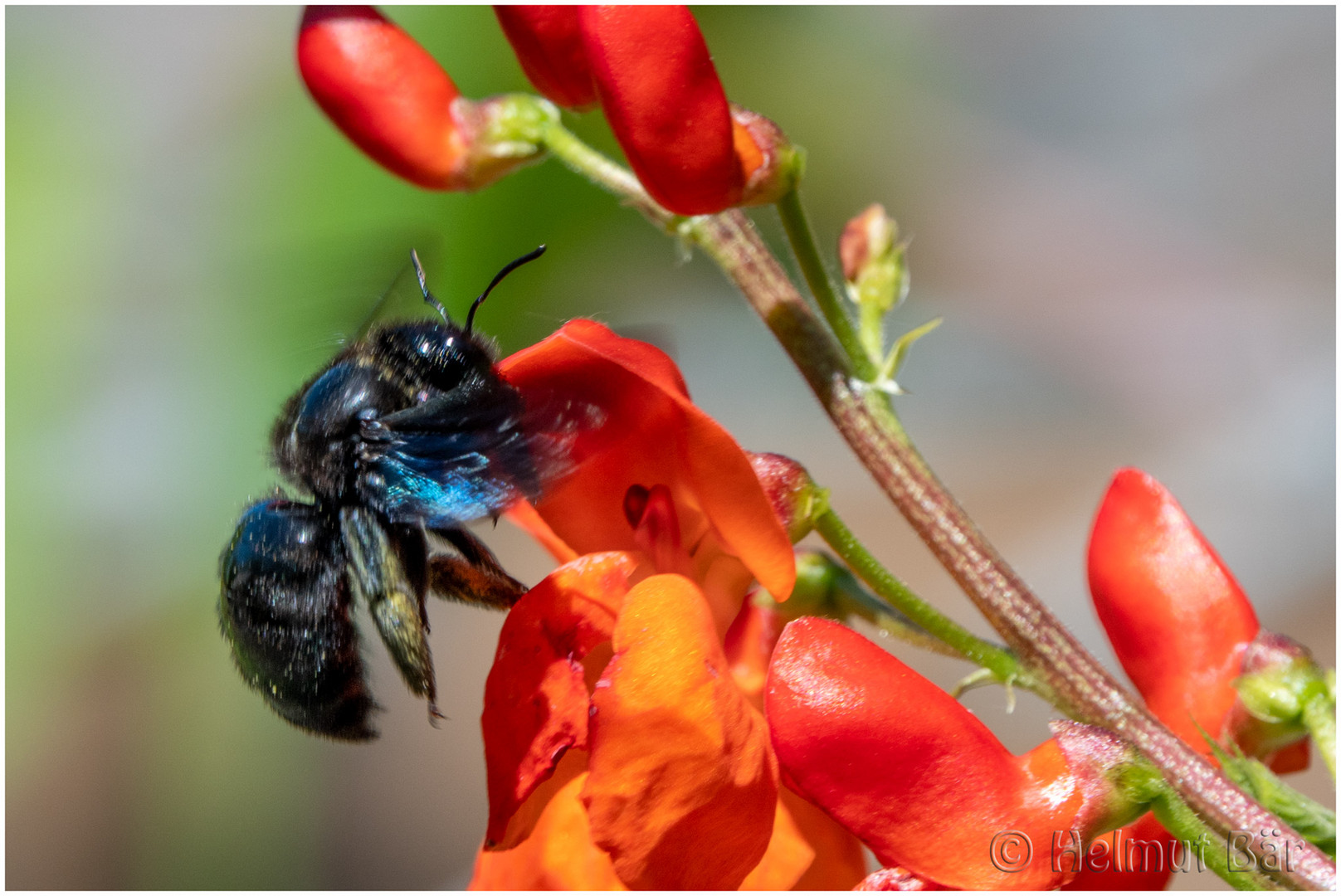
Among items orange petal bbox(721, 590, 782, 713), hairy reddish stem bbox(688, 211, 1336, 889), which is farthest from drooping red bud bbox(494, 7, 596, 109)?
orange petal bbox(721, 590, 782, 713)

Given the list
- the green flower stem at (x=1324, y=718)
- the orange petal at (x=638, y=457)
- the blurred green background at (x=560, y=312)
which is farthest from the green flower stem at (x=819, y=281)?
the blurred green background at (x=560, y=312)

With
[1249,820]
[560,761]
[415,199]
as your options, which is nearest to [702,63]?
[560,761]

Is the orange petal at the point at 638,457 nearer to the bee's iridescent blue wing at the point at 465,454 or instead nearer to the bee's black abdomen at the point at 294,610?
the bee's iridescent blue wing at the point at 465,454

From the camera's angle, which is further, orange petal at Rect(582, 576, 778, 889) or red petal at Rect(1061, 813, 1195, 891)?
red petal at Rect(1061, 813, 1195, 891)

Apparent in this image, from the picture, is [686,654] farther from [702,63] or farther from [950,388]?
[950,388]

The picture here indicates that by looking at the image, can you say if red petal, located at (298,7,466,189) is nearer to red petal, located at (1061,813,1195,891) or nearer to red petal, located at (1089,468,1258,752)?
red petal, located at (1089,468,1258,752)

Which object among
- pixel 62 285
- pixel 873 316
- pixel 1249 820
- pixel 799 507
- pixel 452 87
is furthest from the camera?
pixel 62 285
